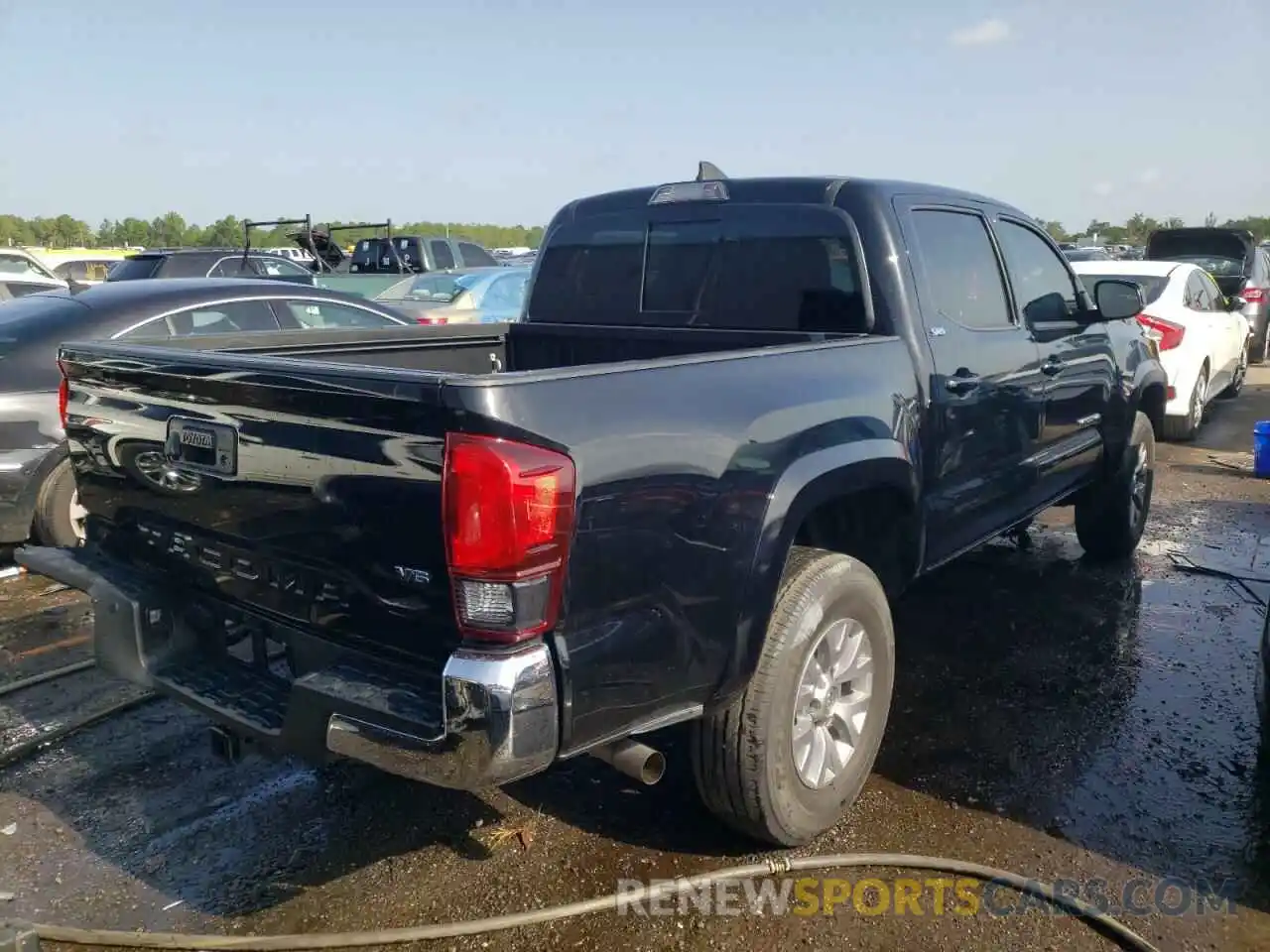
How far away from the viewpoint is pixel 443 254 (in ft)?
56.3

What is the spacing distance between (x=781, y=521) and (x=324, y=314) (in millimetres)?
4731

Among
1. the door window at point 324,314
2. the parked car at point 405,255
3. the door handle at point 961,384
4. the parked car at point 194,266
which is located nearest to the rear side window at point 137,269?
the parked car at point 194,266

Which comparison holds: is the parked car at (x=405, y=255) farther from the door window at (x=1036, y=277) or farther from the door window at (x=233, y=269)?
the door window at (x=1036, y=277)

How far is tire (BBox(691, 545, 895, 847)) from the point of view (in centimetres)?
286

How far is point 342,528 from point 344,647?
0.34m

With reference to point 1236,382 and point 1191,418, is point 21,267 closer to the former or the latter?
point 1191,418

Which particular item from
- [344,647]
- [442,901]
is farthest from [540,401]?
[442,901]

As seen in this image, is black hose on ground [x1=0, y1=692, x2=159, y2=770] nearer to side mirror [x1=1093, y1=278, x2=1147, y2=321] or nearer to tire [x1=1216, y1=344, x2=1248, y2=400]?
side mirror [x1=1093, y1=278, x2=1147, y2=321]

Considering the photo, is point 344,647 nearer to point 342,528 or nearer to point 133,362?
point 342,528

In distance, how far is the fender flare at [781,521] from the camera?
2.72 metres

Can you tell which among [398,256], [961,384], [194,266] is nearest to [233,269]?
[194,266]

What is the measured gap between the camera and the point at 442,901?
114 inches

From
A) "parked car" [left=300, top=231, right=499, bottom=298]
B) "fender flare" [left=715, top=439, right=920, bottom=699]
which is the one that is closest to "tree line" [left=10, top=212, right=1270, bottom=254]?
"parked car" [left=300, top=231, right=499, bottom=298]

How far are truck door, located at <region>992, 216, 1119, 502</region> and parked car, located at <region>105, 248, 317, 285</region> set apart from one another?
1066cm
